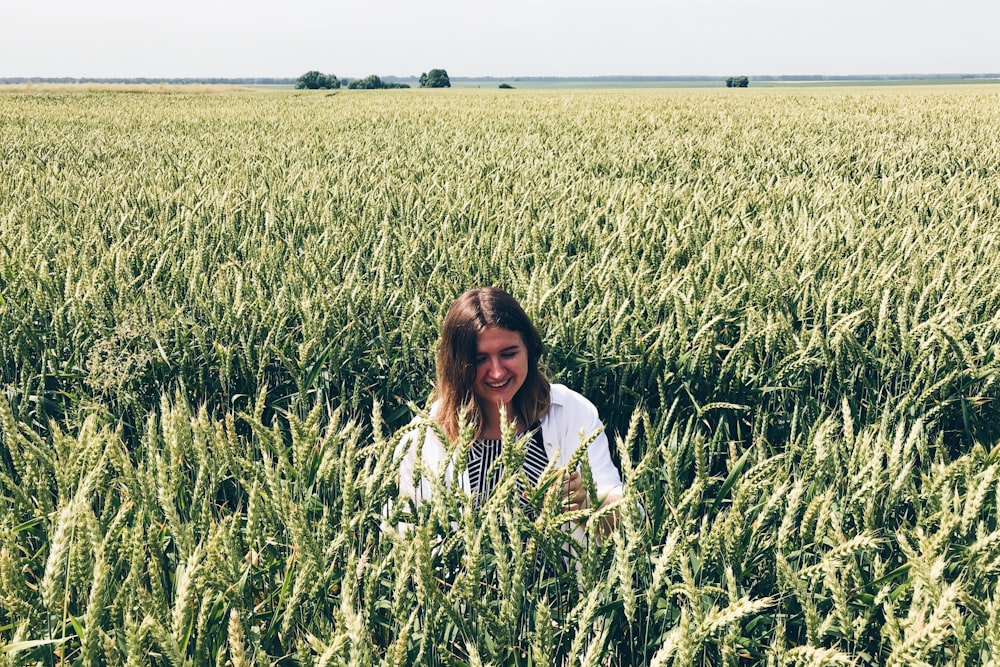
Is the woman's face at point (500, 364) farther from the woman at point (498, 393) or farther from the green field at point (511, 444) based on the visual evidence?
the green field at point (511, 444)

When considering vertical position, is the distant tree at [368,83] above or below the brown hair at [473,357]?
above

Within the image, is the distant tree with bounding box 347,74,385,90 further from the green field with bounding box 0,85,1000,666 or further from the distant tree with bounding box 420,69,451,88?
the green field with bounding box 0,85,1000,666

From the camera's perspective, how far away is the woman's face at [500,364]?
2012mm

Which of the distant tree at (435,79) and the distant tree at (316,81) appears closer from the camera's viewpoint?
the distant tree at (316,81)

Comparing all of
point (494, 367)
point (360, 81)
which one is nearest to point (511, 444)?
point (494, 367)

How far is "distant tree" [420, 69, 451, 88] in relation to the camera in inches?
2908

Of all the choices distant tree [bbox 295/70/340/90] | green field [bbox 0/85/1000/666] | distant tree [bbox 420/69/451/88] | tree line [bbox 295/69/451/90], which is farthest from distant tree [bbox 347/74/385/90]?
green field [bbox 0/85/1000/666]

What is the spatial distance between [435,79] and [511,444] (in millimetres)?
78070

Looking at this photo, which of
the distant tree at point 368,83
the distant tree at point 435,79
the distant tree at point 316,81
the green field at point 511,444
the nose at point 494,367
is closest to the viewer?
the green field at point 511,444

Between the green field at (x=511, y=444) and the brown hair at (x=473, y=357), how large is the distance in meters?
0.30

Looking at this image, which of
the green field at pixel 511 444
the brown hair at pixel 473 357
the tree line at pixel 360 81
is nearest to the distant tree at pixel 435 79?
the tree line at pixel 360 81

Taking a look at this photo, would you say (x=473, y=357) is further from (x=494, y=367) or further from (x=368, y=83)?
(x=368, y=83)

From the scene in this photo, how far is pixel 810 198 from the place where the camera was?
5012 millimetres

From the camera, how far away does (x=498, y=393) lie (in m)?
2.05
